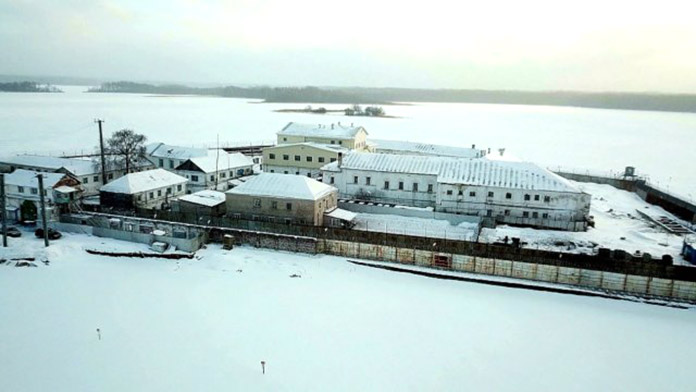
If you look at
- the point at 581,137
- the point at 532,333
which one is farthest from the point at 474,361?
the point at 581,137

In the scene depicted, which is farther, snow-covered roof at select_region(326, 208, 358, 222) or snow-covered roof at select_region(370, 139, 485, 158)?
snow-covered roof at select_region(370, 139, 485, 158)

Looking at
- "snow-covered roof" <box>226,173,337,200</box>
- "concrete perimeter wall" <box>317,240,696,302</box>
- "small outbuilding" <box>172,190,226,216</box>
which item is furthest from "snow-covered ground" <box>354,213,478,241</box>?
"small outbuilding" <box>172,190,226,216</box>

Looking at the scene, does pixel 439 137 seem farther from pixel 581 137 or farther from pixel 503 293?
pixel 503 293

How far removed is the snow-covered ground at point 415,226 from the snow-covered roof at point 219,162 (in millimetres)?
15703

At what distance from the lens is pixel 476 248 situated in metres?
27.1

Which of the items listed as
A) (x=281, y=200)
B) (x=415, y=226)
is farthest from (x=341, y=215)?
(x=415, y=226)

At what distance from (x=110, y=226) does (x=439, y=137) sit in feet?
228

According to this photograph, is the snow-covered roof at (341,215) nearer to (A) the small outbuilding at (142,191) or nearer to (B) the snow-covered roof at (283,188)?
(B) the snow-covered roof at (283,188)

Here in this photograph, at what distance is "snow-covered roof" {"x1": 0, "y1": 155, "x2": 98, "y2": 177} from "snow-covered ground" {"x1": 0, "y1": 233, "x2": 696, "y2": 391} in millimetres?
14800

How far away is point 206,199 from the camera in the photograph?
117ft

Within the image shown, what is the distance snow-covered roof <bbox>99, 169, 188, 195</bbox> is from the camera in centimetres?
3534

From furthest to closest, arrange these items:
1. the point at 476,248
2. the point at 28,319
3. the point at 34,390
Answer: the point at 476,248 → the point at 28,319 → the point at 34,390

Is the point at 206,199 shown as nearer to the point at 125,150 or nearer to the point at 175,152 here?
the point at 175,152

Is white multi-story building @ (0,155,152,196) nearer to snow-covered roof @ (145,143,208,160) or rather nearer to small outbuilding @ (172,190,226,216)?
snow-covered roof @ (145,143,208,160)
